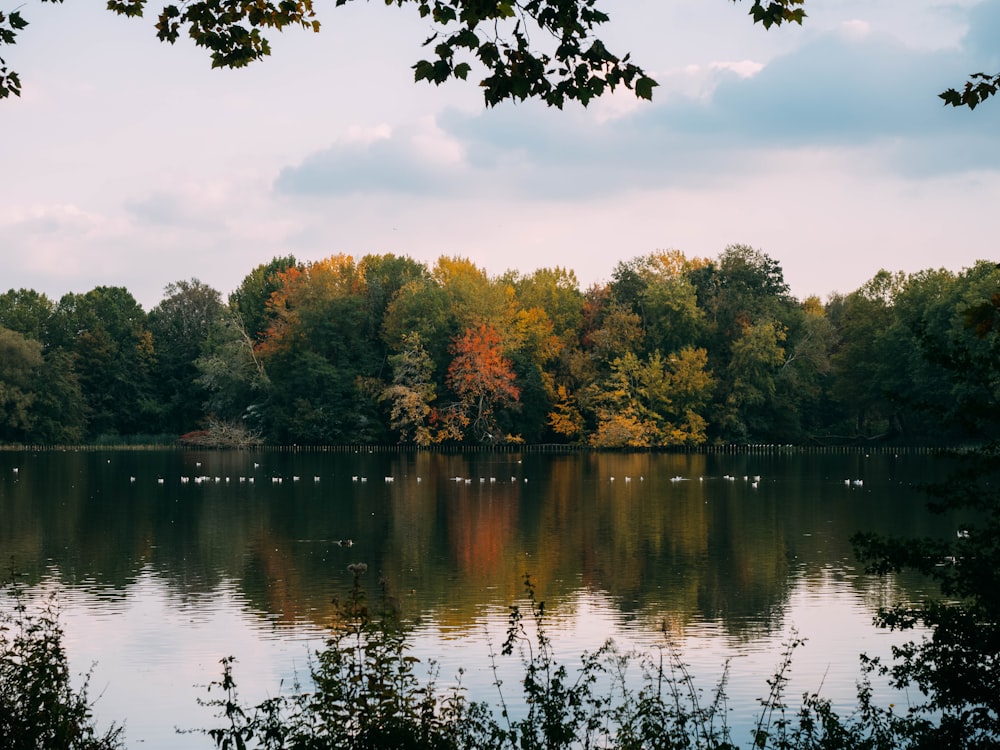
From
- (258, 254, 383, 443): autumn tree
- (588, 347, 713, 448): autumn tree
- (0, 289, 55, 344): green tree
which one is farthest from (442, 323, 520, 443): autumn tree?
(0, 289, 55, 344): green tree

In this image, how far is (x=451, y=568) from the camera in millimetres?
30641

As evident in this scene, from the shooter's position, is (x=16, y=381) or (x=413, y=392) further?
(x=16, y=381)

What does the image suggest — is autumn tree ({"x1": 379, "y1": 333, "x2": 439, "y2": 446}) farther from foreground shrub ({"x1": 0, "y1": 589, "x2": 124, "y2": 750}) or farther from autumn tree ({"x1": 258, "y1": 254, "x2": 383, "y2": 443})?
foreground shrub ({"x1": 0, "y1": 589, "x2": 124, "y2": 750})

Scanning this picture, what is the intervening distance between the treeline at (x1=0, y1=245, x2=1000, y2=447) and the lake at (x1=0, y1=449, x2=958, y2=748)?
31990 mm

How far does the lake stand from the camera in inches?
774

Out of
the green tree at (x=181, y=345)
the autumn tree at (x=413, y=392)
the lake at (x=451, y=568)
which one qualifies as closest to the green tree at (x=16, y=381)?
the green tree at (x=181, y=345)

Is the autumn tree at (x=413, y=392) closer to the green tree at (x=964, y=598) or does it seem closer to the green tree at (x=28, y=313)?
the green tree at (x=28, y=313)

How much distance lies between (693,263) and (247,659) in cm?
8753

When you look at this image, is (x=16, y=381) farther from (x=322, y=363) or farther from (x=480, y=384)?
(x=480, y=384)

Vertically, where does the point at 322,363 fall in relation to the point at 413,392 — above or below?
above

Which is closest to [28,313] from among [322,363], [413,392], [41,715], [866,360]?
[322,363]

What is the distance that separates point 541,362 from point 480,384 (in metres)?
7.51

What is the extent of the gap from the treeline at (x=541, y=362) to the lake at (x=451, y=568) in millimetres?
31990

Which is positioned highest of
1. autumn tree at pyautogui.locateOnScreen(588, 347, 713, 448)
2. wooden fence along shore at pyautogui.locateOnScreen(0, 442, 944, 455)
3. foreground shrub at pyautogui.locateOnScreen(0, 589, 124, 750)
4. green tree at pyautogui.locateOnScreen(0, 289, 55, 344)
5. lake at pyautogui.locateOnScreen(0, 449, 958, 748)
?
green tree at pyautogui.locateOnScreen(0, 289, 55, 344)
